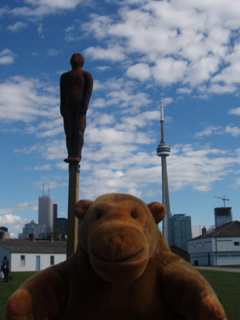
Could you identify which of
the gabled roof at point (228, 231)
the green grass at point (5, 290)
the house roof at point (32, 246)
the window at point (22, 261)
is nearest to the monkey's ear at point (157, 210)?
the green grass at point (5, 290)

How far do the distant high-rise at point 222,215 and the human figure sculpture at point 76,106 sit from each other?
78165mm

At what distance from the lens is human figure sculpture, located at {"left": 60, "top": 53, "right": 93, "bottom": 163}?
584 centimetres

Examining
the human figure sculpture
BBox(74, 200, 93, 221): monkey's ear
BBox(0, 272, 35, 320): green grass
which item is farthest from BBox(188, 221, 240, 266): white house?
BBox(74, 200, 93, 221): monkey's ear

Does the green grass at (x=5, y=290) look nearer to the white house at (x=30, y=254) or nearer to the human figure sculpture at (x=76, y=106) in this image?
the human figure sculpture at (x=76, y=106)

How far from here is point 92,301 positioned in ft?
10.6

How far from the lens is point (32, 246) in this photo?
4991 centimetres

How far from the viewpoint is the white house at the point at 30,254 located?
46.6 metres

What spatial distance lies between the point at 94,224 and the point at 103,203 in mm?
223

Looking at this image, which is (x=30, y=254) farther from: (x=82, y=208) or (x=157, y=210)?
(x=157, y=210)

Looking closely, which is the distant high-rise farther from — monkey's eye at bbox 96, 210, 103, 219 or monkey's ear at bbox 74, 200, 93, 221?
monkey's eye at bbox 96, 210, 103, 219

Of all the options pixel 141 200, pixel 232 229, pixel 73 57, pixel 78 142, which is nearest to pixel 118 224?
pixel 141 200

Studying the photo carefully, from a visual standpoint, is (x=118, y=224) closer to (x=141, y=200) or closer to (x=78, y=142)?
(x=141, y=200)

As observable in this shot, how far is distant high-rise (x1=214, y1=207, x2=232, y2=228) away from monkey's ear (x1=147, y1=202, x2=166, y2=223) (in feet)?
262

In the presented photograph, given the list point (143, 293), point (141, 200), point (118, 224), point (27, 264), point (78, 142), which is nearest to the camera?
point (118, 224)
